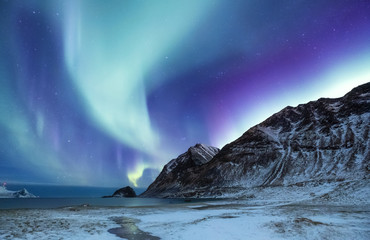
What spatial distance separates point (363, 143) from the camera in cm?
11325

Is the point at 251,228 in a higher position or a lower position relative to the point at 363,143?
lower

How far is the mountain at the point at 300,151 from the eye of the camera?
108669mm

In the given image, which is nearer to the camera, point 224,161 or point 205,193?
point 205,193

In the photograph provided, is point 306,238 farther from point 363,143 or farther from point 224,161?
point 224,161

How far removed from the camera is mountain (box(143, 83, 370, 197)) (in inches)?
4278

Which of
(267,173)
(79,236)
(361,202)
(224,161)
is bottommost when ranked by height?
(361,202)

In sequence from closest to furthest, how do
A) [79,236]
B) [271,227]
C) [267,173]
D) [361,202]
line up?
[79,236], [271,227], [361,202], [267,173]

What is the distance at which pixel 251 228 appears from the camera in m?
20.7

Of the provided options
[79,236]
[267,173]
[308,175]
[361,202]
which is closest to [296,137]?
[267,173]

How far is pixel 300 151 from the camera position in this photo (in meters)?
136

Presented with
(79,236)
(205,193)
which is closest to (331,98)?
(205,193)

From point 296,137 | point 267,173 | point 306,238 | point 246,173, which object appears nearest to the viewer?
point 306,238

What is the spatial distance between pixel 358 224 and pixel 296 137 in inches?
5866

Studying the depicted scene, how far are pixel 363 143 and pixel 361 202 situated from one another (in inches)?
3687
